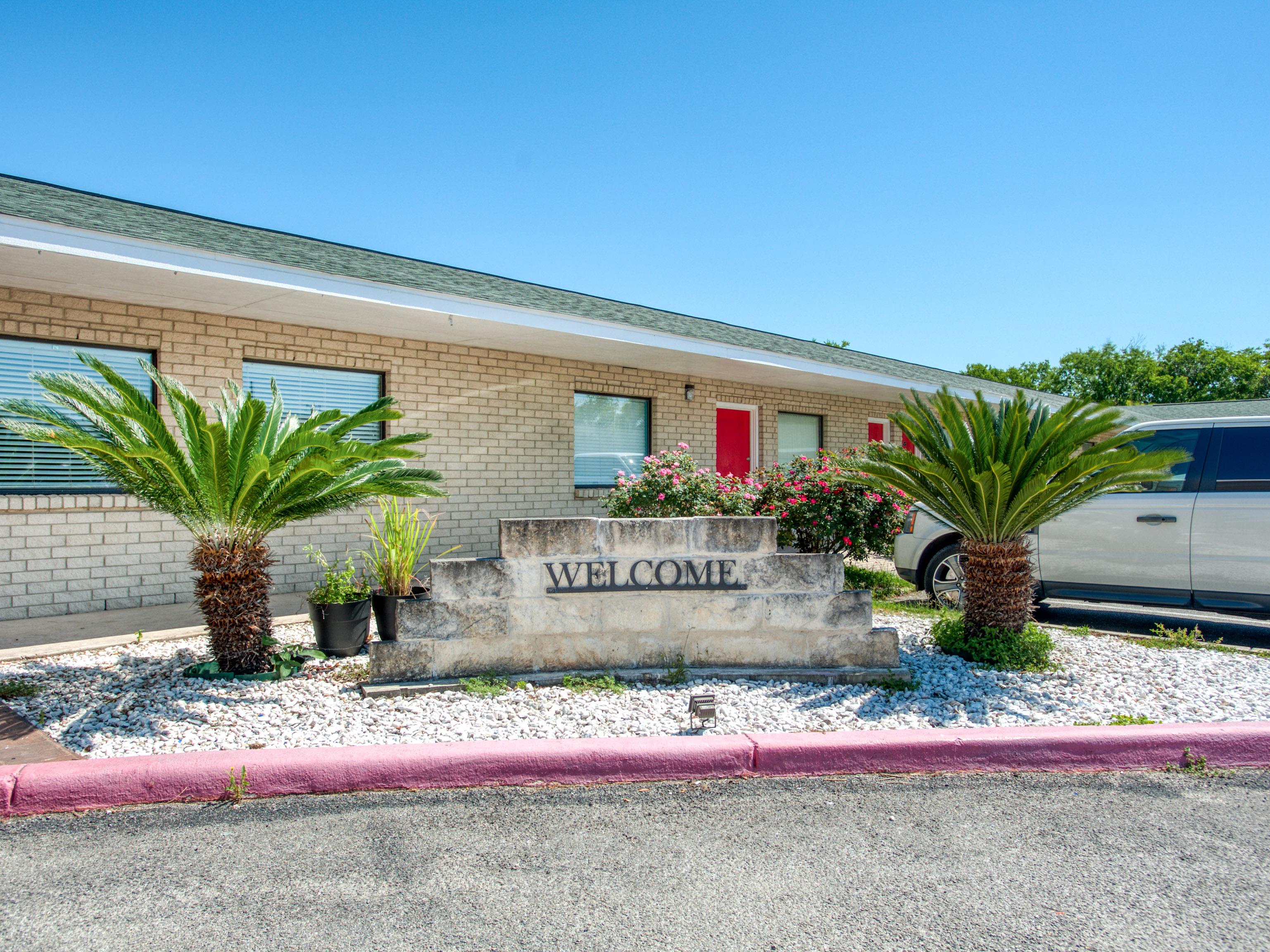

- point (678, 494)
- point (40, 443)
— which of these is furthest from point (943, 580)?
point (40, 443)

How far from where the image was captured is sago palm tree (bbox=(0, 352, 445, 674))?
5027 millimetres

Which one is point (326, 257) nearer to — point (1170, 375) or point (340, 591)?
point (340, 591)

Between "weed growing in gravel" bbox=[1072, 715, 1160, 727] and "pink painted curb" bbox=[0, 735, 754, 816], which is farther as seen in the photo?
"weed growing in gravel" bbox=[1072, 715, 1160, 727]

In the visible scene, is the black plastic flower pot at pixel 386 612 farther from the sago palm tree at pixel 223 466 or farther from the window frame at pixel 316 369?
the window frame at pixel 316 369

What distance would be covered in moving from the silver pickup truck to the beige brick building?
16.8ft

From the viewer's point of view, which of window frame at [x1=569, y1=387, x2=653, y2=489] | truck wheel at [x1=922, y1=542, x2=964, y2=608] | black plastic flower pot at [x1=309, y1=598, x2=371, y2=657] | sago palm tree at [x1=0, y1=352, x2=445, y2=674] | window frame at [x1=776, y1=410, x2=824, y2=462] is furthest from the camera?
window frame at [x1=776, y1=410, x2=824, y2=462]

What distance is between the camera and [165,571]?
8.14 m

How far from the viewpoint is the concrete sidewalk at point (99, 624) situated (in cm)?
660

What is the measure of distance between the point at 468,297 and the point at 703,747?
231 inches

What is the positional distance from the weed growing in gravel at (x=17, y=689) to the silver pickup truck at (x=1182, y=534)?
21.1 ft

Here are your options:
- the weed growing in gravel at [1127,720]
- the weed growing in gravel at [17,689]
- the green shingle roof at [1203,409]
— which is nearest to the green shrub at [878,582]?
the weed growing in gravel at [1127,720]

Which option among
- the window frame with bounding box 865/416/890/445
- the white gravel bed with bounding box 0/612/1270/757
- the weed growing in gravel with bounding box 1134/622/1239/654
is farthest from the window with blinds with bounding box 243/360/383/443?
the window frame with bounding box 865/416/890/445

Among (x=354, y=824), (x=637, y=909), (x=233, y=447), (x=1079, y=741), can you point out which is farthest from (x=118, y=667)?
(x=1079, y=741)

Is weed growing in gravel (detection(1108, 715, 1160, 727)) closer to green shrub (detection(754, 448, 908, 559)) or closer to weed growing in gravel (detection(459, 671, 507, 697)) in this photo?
weed growing in gravel (detection(459, 671, 507, 697))
